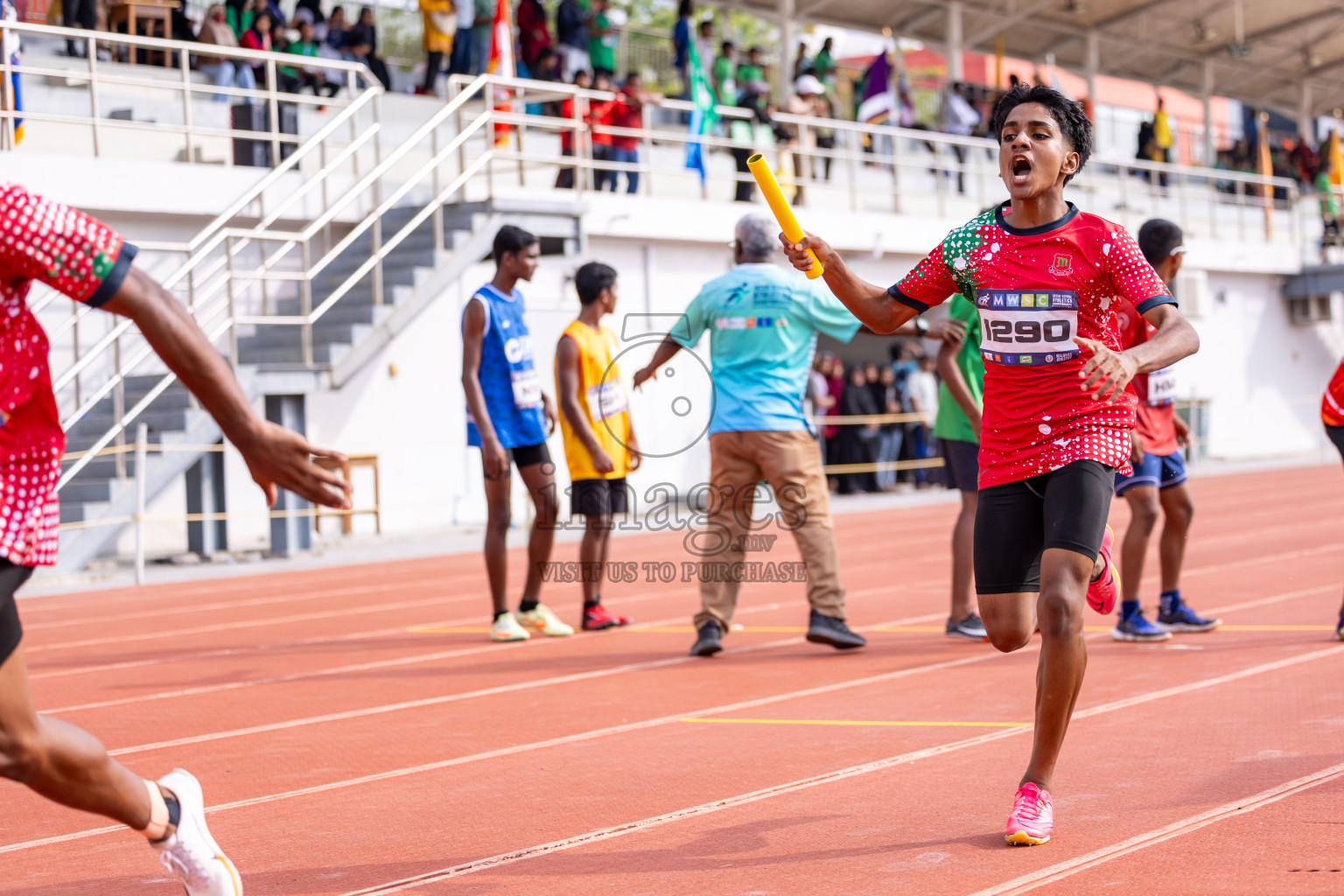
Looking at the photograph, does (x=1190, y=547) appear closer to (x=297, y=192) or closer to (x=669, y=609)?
(x=669, y=609)

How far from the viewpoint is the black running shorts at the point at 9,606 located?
10.6 feet

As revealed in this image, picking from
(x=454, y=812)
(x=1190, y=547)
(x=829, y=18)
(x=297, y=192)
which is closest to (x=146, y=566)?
(x=297, y=192)

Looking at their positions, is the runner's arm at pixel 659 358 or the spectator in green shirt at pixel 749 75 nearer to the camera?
the runner's arm at pixel 659 358

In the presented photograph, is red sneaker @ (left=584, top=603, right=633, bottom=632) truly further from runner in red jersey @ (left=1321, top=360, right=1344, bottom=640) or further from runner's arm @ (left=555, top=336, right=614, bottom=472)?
runner in red jersey @ (left=1321, top=360, right=1344, bottom=640)

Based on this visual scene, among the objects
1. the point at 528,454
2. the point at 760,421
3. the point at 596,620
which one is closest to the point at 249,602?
the point at 596,620

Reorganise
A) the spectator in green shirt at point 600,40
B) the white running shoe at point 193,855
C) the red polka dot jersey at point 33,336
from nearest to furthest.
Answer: the red polka dot jersey at point 33,336, the white running shoe at point 193,855, the spectator in green shirt at point 600,40

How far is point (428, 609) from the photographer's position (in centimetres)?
1116

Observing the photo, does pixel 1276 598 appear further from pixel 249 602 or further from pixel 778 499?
pixel 249 602

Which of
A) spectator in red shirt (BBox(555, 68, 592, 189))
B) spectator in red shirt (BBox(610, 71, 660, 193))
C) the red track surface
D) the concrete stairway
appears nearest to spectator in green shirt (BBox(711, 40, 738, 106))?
spectator in red shirt (BBox(610, 71, 660, 193))

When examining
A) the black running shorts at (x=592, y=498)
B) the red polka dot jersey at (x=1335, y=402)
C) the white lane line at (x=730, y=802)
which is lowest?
the white lane line at (x=730, y=802)

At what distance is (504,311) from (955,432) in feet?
9.07

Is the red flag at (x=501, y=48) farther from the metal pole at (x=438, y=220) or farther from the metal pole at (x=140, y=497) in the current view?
the metal pole at (x=140, y=497)

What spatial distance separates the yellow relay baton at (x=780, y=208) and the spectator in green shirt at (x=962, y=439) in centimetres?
317

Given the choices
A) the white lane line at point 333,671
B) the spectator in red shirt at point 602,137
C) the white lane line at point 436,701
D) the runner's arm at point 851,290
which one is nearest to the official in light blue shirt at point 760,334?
the white lane line at point 436,701
